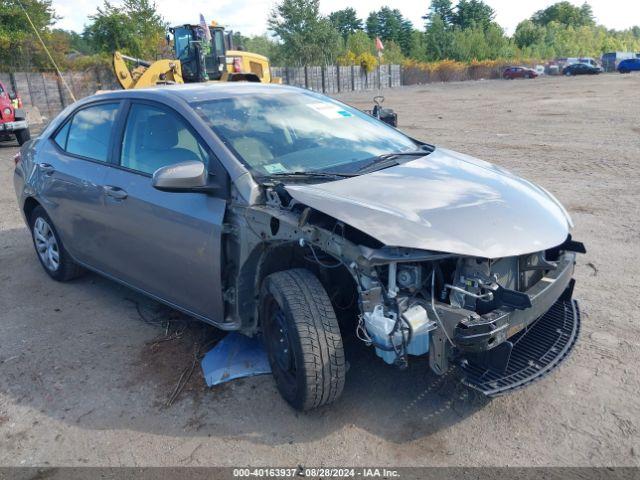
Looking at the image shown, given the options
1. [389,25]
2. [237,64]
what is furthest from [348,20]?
[237,64]

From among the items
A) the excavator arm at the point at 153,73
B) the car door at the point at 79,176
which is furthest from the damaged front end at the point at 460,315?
the excavator arm at the point at 153,73

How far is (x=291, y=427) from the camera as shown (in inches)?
121

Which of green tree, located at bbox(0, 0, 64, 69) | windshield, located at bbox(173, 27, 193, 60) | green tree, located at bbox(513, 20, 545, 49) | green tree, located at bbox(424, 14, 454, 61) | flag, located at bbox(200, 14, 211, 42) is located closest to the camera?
flag, located at bbox(200, 14, 211, 42)

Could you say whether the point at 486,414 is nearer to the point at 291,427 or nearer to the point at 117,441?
the point at 291,427

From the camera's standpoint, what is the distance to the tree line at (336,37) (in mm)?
31984

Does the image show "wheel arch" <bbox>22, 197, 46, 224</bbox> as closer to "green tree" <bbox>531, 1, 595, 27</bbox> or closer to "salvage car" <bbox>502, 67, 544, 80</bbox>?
"salvage car" <bbox>502, 67, 544, 80</bbox>

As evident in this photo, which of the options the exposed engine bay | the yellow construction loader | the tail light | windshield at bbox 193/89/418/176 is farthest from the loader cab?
the exposed engine bay

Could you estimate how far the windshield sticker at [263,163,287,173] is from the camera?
3.46 metres

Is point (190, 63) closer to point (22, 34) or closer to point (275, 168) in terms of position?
point (275, 168)

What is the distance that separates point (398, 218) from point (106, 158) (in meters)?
2.49

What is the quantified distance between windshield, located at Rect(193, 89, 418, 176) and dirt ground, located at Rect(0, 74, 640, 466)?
4.25 feet

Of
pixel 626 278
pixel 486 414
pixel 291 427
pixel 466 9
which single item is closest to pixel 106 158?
pixel 291 427

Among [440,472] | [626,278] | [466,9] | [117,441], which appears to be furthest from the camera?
[466,9]

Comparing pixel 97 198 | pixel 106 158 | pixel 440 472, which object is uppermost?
pixel 106 158
